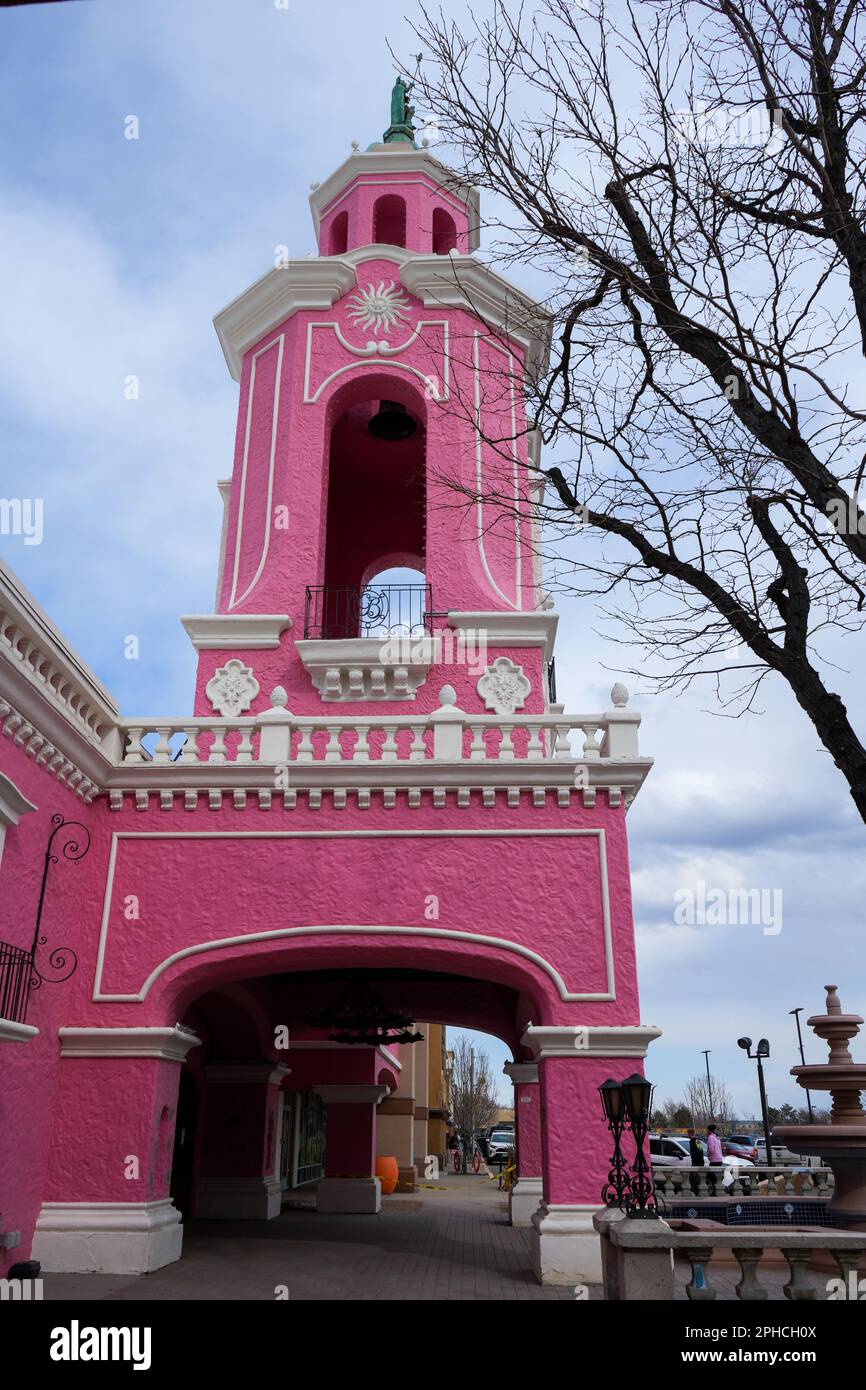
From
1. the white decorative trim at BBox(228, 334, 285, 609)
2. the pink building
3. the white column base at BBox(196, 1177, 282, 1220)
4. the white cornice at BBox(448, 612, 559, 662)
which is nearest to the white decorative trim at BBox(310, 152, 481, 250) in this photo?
the pink building

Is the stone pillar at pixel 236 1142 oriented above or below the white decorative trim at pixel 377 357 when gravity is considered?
below

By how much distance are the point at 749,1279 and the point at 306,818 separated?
19.8 ft

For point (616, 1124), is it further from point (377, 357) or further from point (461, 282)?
point (461, 282)

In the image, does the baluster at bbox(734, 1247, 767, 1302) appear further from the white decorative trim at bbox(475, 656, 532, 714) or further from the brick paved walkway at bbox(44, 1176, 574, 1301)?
the white decorative trim at bbox(475, 656, 532, 714)

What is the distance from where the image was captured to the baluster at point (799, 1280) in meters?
6.70

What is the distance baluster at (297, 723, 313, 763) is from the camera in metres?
11.2

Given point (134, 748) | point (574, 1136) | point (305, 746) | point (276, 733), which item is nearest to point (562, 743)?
point (305, 746)

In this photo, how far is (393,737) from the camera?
11.4 meters

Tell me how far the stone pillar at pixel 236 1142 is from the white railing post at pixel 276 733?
665 cm

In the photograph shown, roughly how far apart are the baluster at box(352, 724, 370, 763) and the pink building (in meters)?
0.04

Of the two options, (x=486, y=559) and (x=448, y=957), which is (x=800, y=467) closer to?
(x=448, y=957)

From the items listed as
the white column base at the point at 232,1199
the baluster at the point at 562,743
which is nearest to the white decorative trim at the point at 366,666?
the baluster at the point at 562,743

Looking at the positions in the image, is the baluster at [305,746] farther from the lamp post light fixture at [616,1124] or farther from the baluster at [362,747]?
the lamp post light fixture at [616,1124]
